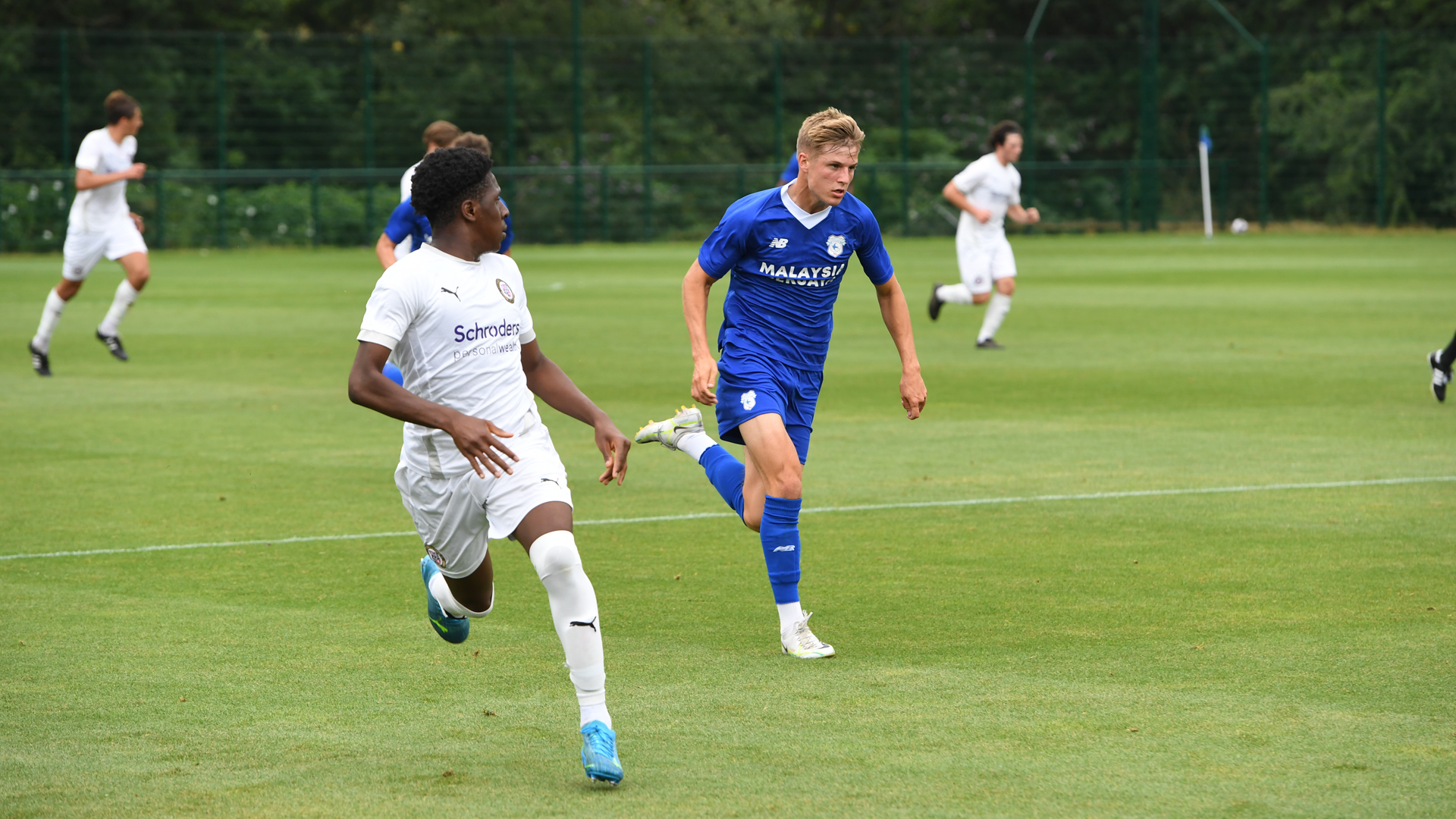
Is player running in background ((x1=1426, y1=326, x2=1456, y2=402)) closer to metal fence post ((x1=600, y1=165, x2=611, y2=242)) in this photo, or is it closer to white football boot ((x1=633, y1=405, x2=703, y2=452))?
white football boot ((x1=633, y1=405, x2=703, y2=452))

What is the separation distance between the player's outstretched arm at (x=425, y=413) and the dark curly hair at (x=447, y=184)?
1.54ft

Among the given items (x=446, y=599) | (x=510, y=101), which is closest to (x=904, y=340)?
(x=446, y=599)

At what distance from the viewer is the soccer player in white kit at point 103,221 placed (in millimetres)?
16781

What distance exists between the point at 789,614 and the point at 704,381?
0.89 meters

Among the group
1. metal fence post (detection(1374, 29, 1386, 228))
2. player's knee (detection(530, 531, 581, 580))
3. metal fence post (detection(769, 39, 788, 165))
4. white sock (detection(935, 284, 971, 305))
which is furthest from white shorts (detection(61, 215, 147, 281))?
metal fence post (detection(1374, 29, 1386, 228))

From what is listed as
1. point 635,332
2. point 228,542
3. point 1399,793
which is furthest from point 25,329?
point 1399,793

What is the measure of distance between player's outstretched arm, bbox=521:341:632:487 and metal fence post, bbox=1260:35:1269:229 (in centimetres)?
4554

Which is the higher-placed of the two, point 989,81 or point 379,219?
point 989,81

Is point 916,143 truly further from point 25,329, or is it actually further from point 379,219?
point 25,329

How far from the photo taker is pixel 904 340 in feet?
23.5

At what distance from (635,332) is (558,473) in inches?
611

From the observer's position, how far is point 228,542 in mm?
8758

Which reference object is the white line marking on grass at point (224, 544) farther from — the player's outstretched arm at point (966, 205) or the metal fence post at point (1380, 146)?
the metal fence post at point (1380, 146)

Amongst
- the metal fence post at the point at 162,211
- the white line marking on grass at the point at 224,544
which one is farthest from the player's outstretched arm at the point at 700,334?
the metal fence post at the point at 162,211
